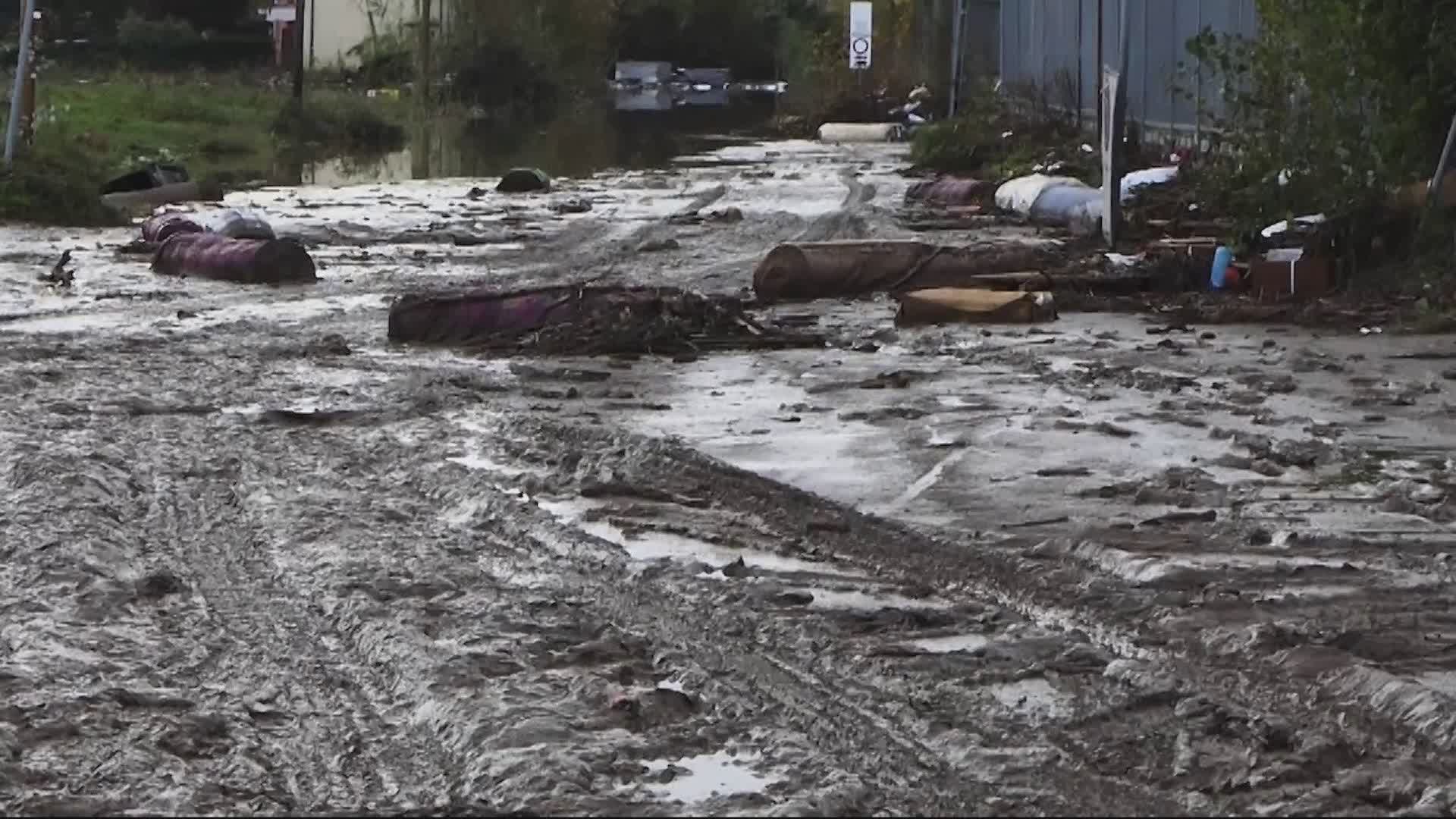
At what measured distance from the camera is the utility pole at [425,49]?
56094 mm

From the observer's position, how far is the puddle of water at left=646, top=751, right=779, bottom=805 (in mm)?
4844

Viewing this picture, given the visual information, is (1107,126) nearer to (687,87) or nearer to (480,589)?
(480,589)

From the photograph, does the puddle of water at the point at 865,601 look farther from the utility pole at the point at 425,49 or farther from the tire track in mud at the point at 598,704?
the utility pole at the point at 425,49

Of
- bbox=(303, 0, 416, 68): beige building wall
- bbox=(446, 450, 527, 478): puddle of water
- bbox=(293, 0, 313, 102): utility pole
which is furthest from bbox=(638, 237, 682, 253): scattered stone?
bbox=(303, 0, 416, 68): beige building wall

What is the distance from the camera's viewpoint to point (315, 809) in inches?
187

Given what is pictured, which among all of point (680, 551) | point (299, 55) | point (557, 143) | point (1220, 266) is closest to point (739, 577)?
point (680, 551)

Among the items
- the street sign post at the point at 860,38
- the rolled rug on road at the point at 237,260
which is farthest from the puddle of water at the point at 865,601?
the street sign post at the point at 860,38

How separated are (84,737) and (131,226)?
56.8 feet

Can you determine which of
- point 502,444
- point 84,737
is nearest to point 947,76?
point 502,444

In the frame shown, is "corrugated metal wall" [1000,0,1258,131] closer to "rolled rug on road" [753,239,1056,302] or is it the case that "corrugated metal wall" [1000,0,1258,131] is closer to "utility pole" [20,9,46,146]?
"rolled rug on road" [753,239,1056,302]

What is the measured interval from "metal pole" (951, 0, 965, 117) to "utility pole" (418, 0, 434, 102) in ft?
67.7

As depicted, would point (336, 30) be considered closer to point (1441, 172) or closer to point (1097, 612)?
point (1441, 172)

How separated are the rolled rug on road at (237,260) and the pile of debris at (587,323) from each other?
3472mm

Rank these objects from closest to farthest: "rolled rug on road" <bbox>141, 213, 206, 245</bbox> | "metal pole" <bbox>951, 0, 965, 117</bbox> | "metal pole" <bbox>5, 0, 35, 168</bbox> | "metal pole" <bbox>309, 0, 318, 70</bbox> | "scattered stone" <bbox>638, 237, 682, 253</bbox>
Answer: "rolled rug on road" <bbox>141, 213, 206, 245</bbox>
"scattered stone" <bbox>638, 237, 682, 253</bbox>
"metal pole" <bbox>5, 0, 35, 168</bbox>
"metal pole" <bbox>951, 0, 965, 117</bbox>
"metal pole" <bbox>309, 0, 318, 70</bbox>
